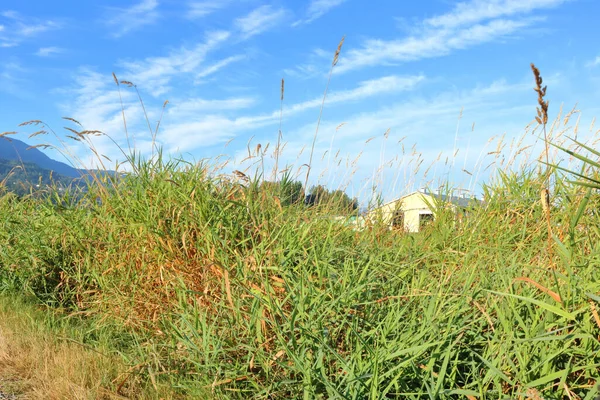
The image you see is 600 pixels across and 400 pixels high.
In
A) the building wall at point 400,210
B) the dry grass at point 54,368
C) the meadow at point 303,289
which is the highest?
the building wall at point 400,210

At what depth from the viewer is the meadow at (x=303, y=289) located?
2033mm

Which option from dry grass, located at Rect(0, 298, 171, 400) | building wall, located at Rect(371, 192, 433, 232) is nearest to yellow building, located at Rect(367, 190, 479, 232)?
building wall, located at Rect(371, 192, 433, 232)

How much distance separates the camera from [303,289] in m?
2.48

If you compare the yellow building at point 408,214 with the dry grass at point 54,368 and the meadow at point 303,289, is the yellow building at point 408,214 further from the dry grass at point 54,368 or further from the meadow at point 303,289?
→ the dry grass at point 54,368

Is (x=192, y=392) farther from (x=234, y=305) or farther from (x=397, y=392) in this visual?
(x=397, y=392)

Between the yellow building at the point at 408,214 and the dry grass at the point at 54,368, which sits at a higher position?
the yellow building at the point at 408,214

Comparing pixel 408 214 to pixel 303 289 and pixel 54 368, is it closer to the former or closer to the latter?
pixel 303 289

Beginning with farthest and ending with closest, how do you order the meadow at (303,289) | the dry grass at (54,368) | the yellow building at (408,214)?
the yellow building at (408,214)
the dry grass at (54,368)
the meadow at (303,289)

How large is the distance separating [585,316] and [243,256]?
6.29ft

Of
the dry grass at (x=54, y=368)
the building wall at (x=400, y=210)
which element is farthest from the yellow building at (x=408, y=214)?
the dry grass at (x=54, y=368)

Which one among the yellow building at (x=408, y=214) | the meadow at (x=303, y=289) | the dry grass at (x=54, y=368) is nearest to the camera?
the meadow at (x=303, y=289)

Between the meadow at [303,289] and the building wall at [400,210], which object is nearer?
the meadow at [303,289]

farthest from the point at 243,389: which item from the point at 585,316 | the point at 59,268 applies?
the point at 59,268

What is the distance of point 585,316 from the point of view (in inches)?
80.7
